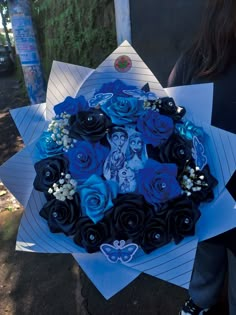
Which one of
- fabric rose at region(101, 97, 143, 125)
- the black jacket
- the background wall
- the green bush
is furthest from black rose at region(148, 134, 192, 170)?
the green bush

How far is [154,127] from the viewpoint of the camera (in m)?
1.01

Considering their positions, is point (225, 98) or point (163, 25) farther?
point (163, 25)

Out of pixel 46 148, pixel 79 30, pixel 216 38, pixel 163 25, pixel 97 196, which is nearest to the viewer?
pixel 97 196

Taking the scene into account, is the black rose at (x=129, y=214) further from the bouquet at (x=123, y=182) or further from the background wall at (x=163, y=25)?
the background wall at (x=163, y=25)

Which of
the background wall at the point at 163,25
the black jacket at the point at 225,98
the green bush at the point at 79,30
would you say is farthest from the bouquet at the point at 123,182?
the green bush at the point at 79,30

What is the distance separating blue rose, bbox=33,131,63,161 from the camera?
106 cm

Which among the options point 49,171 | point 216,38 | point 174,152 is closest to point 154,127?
point 174,152

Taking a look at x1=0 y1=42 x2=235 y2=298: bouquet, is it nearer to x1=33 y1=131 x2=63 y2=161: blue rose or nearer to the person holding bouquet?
x1=33 y1=131 x2=63 y2=161: blue rose

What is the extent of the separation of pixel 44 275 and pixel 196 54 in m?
2.04

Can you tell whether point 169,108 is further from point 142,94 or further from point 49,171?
point 49,171

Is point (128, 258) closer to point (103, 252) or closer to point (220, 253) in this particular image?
point (103, 252)

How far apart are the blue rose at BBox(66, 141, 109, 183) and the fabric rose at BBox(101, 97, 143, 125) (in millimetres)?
97

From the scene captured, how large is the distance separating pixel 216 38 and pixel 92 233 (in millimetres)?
806

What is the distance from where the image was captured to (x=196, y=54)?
133cm
